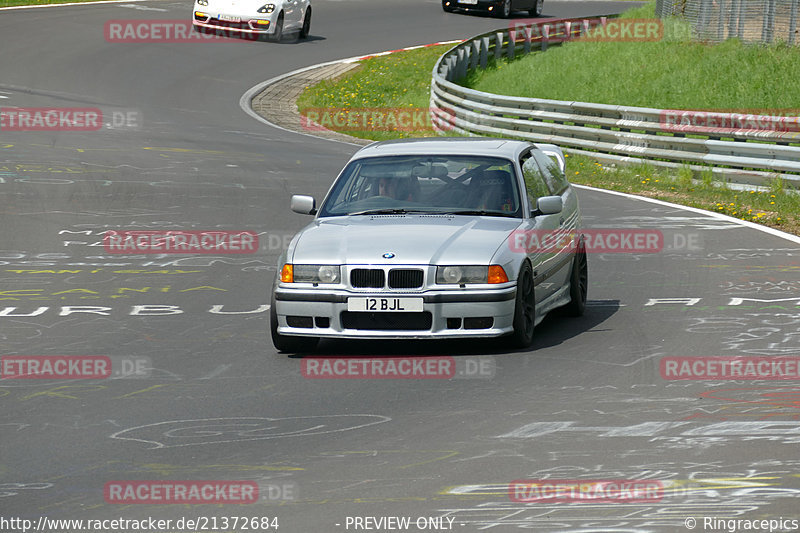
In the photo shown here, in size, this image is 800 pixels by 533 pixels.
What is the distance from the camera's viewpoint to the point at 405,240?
30.8ft

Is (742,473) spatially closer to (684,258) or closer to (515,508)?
(515,508)

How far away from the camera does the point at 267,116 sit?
99.0 feet

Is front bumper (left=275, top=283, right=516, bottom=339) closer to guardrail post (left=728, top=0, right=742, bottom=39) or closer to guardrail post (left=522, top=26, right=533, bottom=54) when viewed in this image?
guardrail post (left=728, top=0, right=742, bottom=39)

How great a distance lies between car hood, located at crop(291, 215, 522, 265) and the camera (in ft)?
30.2

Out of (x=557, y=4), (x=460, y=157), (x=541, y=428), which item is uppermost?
(x=460, y=157)

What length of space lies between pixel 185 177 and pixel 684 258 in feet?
29.9

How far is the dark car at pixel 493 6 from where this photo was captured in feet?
155

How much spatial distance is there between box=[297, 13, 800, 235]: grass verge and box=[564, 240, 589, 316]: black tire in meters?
5.76

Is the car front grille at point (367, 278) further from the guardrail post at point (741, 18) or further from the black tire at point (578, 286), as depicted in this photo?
the guardrail post at point (741, 18)

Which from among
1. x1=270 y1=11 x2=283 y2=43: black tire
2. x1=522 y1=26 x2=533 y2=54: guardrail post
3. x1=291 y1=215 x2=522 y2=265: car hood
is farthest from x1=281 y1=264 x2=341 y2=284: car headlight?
x1=522 y1=26 x2=533 y2=54: guardrail post

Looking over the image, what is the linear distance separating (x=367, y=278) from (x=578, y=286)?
2.44 m

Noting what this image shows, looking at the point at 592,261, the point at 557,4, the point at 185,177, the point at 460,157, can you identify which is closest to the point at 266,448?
the point at 460,157

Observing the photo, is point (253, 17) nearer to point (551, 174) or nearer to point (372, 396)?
point (551, 174)

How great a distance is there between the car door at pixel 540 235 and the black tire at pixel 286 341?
66.5 inches
